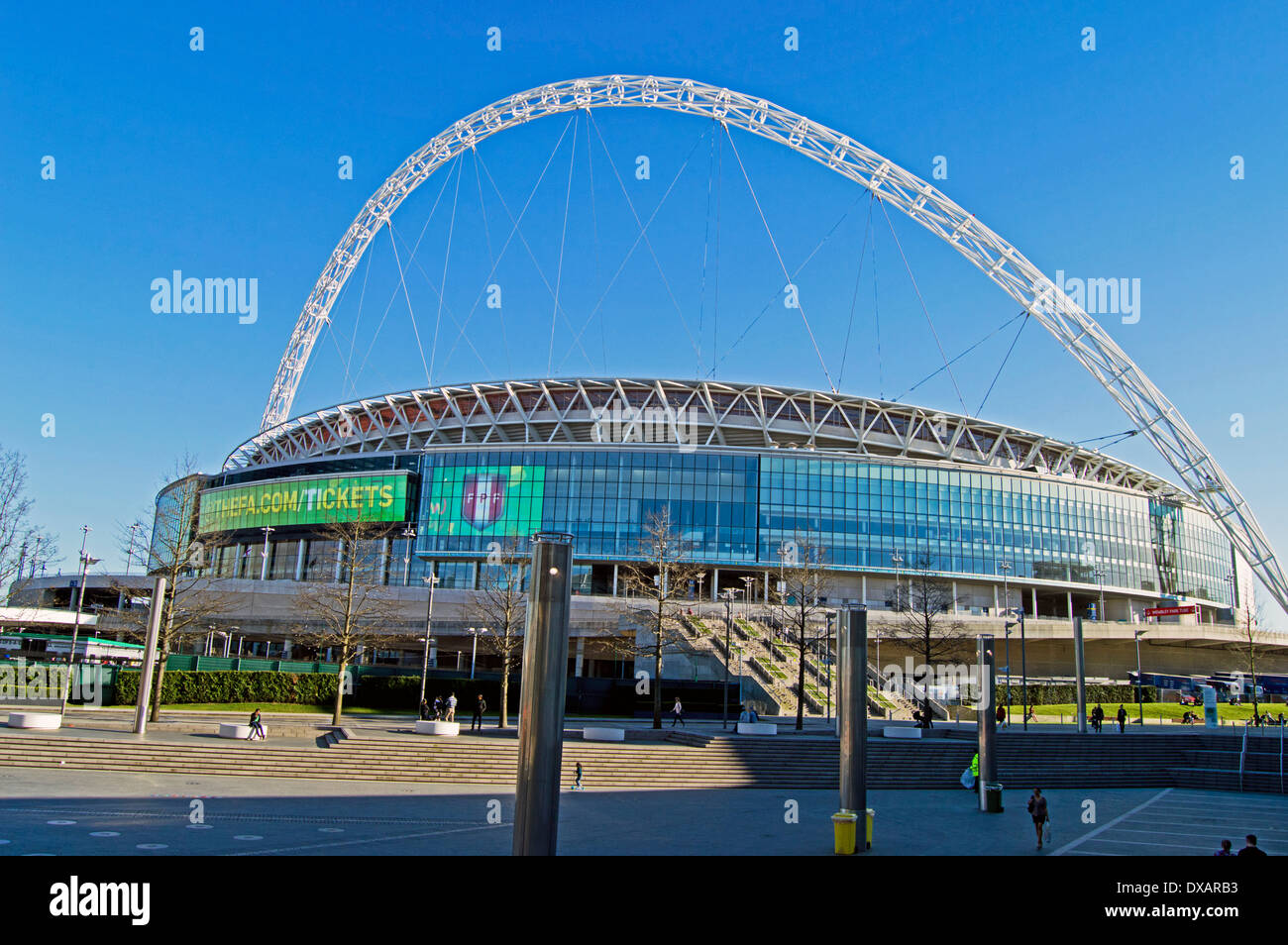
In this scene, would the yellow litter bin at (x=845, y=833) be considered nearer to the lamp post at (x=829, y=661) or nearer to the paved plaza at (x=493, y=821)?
the paved plaza at (x=493, y=821)

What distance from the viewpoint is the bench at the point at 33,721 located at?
3044 cm

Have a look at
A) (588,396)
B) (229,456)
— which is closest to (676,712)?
(588,396)

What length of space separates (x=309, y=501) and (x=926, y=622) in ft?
224

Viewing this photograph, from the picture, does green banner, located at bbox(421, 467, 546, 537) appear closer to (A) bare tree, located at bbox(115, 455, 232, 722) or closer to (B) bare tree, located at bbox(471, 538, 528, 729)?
(B) bare tree, located at bbox(471, 538, 528, 729)

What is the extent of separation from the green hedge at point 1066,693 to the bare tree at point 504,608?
1379 inches

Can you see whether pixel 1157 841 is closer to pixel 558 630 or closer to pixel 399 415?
pixel 558 630

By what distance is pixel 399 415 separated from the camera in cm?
10006

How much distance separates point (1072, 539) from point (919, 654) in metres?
28.8

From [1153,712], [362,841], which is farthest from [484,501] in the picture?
[362,841]

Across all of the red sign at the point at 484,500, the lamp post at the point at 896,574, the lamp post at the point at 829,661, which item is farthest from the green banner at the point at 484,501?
the lamp post at the point at 829,661

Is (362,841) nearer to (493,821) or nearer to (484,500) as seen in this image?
(493,821)

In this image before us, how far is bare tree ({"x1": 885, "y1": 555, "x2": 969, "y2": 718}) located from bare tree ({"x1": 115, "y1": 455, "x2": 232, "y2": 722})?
35533 millimetres

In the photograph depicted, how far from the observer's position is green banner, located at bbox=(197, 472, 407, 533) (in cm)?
8988
